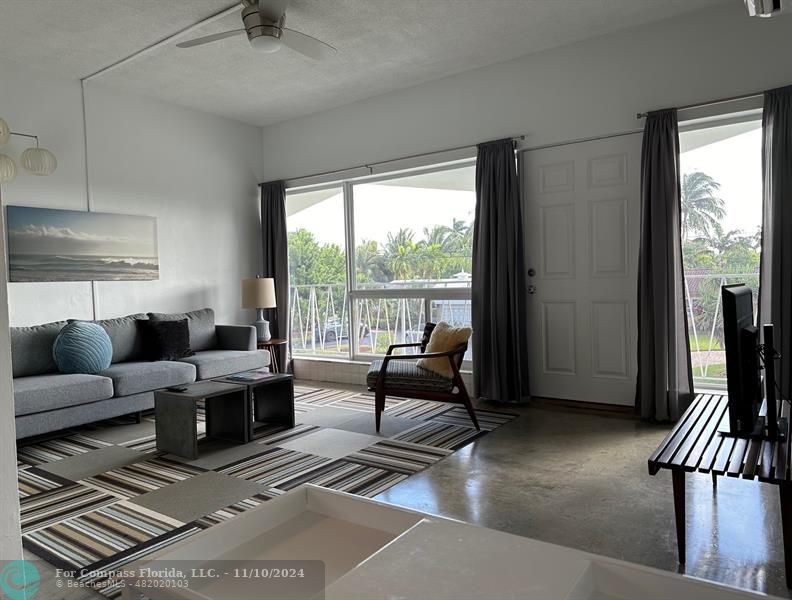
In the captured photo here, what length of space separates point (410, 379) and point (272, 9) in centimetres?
257

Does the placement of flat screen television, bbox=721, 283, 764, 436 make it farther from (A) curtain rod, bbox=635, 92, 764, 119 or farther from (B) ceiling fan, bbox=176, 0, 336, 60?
(B) ceiling fan, bbox=176, 0, 336, 60

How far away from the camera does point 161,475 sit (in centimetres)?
315

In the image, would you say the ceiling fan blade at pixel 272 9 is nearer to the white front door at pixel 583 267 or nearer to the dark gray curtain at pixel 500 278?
the dark gray curtain at pixel 500 278

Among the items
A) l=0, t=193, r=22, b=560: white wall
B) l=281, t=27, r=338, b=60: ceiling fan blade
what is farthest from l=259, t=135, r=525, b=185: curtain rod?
l=0, t=193, r=22, b=560: white wall

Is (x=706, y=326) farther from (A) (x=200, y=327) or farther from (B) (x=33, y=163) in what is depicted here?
(B) (x=33, y=163)

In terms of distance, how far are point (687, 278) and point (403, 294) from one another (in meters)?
2.55

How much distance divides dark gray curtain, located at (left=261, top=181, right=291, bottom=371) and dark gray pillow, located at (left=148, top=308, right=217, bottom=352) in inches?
32.8

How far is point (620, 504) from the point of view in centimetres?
259

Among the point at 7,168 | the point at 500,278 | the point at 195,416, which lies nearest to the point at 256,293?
the point at 7,168

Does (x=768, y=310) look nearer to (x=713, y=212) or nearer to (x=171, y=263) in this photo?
(x=713, y=212)

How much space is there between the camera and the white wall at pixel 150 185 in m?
4.56

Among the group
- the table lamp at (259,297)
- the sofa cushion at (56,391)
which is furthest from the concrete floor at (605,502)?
the table lamp at (259,297)

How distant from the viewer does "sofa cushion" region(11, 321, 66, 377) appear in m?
4.12

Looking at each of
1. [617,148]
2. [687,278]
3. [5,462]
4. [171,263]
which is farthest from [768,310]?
[171,263]
